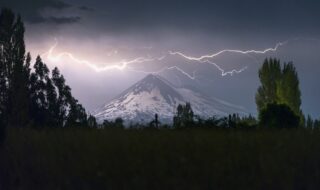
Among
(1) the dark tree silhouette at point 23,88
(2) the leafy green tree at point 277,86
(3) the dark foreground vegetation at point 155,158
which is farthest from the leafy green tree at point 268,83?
(3) the dark foreground vegetation at point 155,158

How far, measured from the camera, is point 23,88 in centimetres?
3994

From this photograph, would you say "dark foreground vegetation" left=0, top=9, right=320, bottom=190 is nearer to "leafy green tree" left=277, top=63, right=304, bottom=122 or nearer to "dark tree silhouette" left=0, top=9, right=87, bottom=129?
"dark tree silhouette" left=0, top=9, right=87, bottom=129

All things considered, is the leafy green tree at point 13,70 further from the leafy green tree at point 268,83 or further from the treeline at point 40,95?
the leafy green tree at point 268,83

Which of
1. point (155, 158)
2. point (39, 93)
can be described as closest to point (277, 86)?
point (39, 93)

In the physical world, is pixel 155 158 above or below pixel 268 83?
below

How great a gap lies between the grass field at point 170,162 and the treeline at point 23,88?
70.3 ft

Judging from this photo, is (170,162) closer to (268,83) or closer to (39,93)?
(39,93)

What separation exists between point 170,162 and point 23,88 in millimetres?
33176

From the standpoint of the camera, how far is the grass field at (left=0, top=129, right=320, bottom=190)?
802 cm

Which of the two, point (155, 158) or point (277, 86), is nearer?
point (155, 158)

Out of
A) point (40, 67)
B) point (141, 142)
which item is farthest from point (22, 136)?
point (40, 67)

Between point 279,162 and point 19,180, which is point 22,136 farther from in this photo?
point 279,162

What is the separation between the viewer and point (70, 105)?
1992 inches

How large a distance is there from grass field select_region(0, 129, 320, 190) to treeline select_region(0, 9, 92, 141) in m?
21.4
